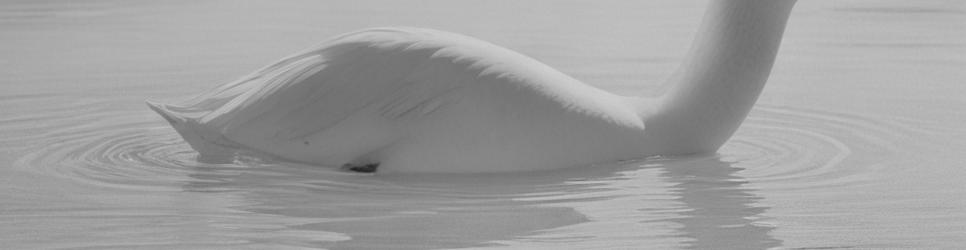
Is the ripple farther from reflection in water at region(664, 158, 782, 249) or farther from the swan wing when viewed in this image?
the swan wing

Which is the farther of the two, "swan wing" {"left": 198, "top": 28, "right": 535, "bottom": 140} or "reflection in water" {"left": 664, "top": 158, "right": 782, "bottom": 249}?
"swan wing" {"left": 198, "top": 28, "right": 535, "bottom": 140}

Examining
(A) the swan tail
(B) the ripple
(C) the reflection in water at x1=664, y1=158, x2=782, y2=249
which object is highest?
(A) the swan tail

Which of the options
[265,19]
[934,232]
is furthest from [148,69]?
[934,232]

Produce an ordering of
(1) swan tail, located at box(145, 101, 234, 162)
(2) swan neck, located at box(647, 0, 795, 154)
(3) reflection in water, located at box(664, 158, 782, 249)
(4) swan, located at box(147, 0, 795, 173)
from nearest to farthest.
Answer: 1. (3) reflection in water, located at box(664, 158, 782, 249)
2. (4) swan, located at box(147, 0, 795, 173)
3. (2) swan neck, located at box(647, 0, 795, 154)
4. (1) swan tail, located at box(145, 101, 234, 162)

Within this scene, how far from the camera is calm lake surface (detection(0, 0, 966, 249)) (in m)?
5.23

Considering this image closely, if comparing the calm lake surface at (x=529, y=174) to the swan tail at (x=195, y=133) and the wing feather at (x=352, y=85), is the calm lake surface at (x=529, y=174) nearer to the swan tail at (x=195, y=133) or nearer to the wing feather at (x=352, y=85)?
the swan tail at (x=195, y=133)

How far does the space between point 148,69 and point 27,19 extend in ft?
6.29

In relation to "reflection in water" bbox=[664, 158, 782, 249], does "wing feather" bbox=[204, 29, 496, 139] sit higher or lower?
higher

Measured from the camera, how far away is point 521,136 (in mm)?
5809

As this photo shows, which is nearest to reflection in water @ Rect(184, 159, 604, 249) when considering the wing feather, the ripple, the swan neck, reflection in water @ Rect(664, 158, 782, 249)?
the wing feather

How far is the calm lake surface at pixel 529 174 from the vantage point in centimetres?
523

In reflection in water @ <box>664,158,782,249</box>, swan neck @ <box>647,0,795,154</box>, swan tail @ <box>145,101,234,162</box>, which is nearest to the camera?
reflection in water @ <box>664,158,782,249</box>

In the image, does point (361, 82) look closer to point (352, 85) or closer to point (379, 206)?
point (352, 85)

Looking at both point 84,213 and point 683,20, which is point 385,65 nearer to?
point 84,213
